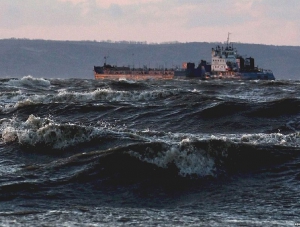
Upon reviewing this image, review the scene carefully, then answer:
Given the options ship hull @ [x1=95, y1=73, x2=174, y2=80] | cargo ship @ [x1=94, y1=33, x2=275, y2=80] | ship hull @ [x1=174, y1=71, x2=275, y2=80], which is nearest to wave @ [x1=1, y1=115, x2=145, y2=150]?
ship hull @ [x1=174, y1=71, x2=275, y2=80]

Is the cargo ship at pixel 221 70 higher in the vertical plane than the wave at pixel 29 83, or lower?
→ lower

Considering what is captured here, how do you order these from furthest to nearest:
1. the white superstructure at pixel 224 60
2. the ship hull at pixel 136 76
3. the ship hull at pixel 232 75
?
the ship hull at pixel 136 76
the white superstructure at pixel 224 60
the ship hull at pixel 232 75

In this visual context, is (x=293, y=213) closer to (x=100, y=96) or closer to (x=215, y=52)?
(x=100, y=96)

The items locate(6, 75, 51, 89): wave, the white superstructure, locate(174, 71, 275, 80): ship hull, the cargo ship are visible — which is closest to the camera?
locate(6, 75, 51, 89): wave

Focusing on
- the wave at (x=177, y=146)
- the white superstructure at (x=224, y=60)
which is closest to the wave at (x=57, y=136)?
the wave at (x=177, y=146)

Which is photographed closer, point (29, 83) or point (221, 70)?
point (29, 83)

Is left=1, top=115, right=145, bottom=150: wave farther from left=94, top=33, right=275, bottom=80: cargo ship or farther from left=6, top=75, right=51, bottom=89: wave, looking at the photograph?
left=94, top=33, right=275, bottom=80: cargo ship

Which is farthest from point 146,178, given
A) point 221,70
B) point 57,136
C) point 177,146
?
point 221,70

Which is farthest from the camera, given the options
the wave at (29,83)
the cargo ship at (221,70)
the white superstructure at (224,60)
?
the white superstructure at (224,60)

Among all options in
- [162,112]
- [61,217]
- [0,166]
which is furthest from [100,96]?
[61,217]

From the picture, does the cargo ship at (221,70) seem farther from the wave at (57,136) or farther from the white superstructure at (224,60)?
the wave at (57,136)

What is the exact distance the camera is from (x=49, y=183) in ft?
47.7

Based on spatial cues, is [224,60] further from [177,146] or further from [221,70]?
[177,146]

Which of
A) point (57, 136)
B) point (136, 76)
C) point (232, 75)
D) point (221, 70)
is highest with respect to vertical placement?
point (57, 136)
